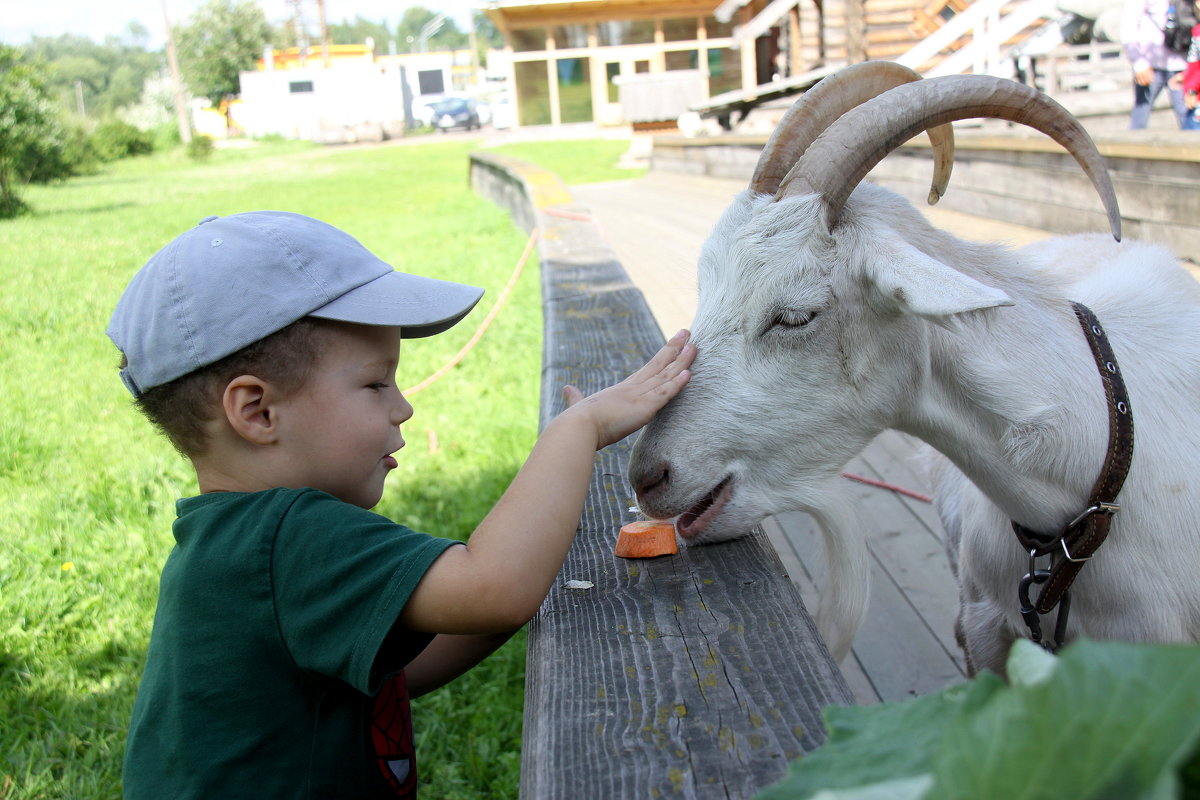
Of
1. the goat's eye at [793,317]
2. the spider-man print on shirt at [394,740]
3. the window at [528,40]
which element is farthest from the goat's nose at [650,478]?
the window at [528,40]

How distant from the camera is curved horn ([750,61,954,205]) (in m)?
2.09

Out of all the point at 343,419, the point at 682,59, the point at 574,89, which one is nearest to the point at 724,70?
the point at 682,59

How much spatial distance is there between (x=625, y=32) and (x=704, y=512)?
120 feet

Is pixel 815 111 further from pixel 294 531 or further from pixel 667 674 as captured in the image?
pixel 294 531

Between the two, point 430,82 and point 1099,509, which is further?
point 430,82

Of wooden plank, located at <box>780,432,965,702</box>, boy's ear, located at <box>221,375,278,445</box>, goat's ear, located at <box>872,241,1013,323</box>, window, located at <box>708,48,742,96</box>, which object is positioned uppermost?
window, located at <box>708,48,742,96</box>

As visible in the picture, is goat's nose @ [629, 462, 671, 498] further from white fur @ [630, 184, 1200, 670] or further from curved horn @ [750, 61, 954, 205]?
curved horn @ [750, 61, 954, 205]

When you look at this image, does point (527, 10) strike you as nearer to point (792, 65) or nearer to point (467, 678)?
point (792, 65)

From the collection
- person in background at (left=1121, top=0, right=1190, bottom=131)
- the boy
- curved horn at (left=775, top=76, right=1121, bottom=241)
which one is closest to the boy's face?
the boy

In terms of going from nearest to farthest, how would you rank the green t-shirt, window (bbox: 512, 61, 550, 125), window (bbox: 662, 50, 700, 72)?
the green t-shirt → window (bbox: 662, 50, 700, 72) → window (bbox: 512, 61, 550, 125)

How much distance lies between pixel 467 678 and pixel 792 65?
22.4 metres

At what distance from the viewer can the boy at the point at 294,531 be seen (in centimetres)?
138

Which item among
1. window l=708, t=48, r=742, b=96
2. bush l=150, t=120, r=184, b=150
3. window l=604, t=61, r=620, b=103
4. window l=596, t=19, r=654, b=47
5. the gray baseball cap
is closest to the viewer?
the gray baseball cap

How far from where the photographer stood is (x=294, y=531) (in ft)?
4.58
